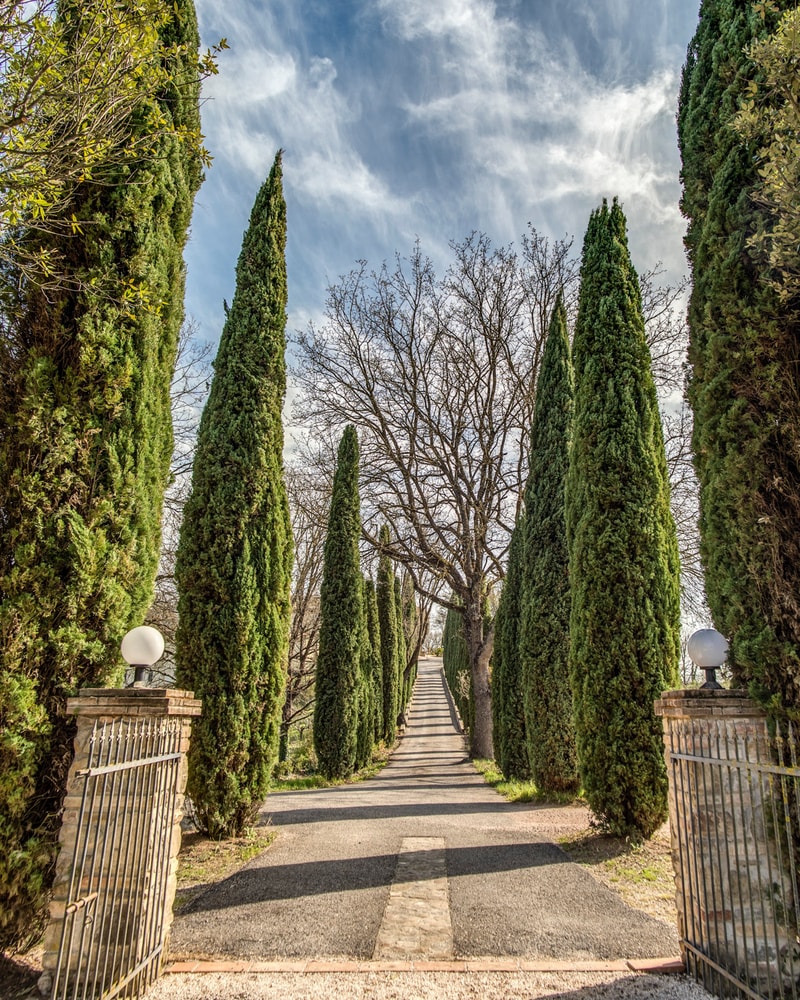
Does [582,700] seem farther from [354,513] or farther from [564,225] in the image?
[564,225]

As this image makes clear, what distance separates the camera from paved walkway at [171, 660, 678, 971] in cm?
344

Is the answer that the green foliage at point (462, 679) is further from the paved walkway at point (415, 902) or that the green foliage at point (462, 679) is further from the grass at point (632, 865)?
the grass at point (632, 865)

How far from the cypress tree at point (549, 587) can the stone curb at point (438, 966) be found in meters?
5.16

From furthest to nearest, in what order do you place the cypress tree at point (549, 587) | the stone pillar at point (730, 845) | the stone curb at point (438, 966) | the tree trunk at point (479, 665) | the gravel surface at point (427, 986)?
the tree trunk at point (479, 665) → the cypress tree at point (549, 587) → the stone curb at point (438, 966) → the gravel surface at point (427, 986) → the stone pillar at point (730, 845)

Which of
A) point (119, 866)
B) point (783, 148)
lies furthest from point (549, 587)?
point (119, 866)

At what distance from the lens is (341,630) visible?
13.1 meters

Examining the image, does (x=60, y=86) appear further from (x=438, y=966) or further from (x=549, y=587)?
(x=549, y=587)

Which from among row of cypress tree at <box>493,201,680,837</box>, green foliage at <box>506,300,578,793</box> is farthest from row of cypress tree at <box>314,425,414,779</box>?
row of cypress tree at <box>493,201,680,837</box>

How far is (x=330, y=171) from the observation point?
24.3ft

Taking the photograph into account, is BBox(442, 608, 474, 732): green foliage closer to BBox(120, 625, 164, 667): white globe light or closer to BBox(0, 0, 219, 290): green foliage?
BBox(120, 625, 164, 667): white globe light

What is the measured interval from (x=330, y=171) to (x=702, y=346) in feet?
18.9

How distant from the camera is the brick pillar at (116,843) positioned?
104 inches

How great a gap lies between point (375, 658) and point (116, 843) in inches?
595

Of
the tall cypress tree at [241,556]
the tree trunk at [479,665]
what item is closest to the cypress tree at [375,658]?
the tree trunk at [479,665]
